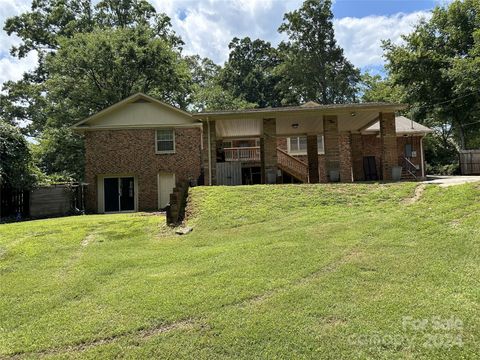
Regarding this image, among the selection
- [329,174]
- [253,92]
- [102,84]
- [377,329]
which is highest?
[253,92]

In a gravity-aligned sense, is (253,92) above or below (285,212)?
above

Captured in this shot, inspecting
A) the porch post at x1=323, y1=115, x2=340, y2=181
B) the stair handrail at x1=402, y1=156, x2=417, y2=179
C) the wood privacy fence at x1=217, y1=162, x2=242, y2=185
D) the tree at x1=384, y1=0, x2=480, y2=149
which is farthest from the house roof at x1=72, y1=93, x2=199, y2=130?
the tree at x1=384, y1=0, x2=480, y2=149

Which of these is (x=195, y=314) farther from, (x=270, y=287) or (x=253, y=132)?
(x=253, y=132)

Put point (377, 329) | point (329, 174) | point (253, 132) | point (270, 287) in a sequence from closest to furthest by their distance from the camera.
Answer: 1. point (377, 329)
2. point (270, 287)
3. point (329, 174)
4. point (253, 132)

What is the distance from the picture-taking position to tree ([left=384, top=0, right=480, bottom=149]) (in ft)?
89.6

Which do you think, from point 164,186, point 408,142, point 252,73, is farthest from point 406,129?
point 252,73

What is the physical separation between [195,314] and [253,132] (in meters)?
17.3

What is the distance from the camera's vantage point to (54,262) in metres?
7.39

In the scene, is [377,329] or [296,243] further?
[296,243]

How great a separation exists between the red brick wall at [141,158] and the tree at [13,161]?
2920mm

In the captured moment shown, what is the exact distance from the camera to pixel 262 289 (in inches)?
201

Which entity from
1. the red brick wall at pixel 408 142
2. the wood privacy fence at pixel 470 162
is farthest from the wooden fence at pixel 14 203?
the wood privacy fence at pixel 470 162

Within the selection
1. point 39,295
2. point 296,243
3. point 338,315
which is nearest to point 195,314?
point 338,315

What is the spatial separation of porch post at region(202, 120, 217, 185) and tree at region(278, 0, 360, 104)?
3020cm
